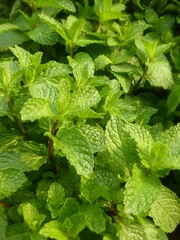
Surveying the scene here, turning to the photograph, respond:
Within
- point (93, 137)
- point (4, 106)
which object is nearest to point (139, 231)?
point (93, 137)

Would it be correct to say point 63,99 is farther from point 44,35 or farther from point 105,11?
point 105,11

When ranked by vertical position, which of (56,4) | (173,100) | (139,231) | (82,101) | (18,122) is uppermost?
(56,4)

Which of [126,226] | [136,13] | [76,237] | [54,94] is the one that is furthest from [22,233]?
[136,13]

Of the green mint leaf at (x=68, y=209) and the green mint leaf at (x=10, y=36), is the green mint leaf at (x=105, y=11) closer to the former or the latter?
the green mint leaf at (x=10, y=36)

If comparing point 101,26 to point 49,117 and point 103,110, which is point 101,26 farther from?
point 49,117

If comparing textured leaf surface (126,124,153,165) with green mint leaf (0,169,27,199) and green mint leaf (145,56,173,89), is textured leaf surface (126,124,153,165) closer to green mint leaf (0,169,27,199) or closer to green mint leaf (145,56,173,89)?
green mint leaf (0,169,27,199)

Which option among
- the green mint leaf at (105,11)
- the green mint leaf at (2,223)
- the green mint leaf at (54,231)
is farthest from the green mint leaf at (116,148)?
the green mint leaf at (105,11)
